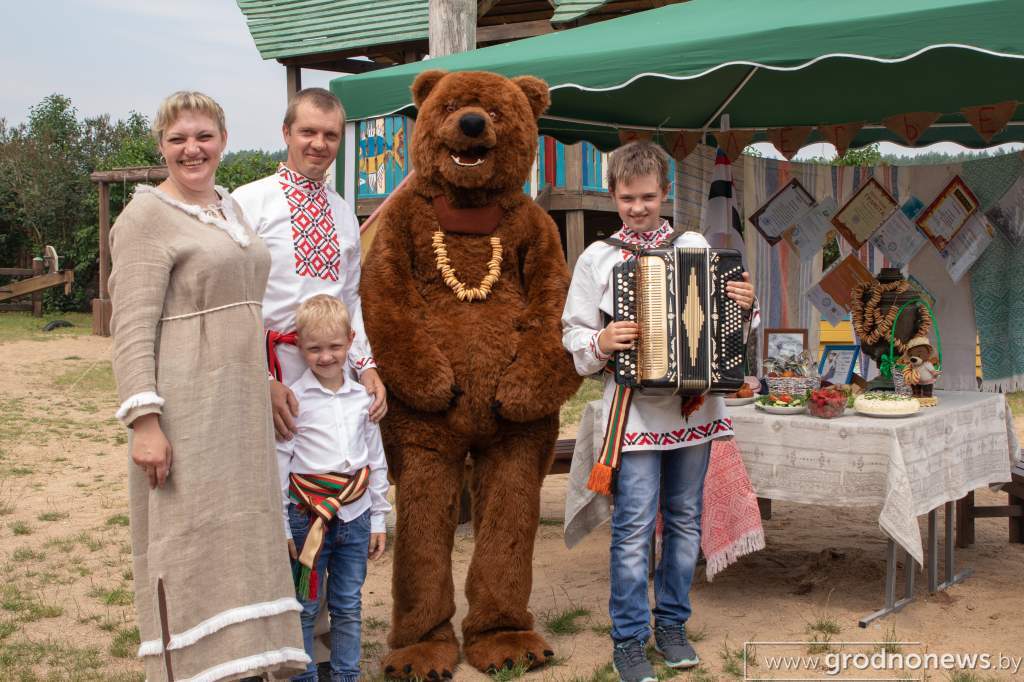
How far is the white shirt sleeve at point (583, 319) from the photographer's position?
11.1 ft

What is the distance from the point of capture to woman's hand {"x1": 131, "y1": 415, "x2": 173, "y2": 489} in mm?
2562

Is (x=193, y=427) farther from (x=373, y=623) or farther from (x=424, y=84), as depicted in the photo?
(x=373, y=623)

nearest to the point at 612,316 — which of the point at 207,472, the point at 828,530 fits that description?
the point at 207,472

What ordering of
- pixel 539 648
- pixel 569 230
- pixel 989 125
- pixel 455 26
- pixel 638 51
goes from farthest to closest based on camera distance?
pixel 569 230, pixel 455 26, pixel 989 125, pixel 638 51, pixel 539 648

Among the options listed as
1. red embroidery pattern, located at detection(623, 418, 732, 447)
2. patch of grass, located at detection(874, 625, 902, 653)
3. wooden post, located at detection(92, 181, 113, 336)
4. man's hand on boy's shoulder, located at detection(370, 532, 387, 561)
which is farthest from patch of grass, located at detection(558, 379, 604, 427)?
wooden post, located at detection(92, 181, 113, 336)

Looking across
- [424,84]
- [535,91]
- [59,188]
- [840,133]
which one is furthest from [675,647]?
[59,188]

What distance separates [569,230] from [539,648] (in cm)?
826

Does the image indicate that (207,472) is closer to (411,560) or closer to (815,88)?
(411,560)

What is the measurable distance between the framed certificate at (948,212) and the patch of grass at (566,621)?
3.32 metres

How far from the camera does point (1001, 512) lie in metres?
5.23

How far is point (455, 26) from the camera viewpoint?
21.4 ft

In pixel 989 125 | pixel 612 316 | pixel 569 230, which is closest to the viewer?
pixel 612 316

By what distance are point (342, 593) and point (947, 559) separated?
2887mm

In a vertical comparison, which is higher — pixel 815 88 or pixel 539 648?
pixel 815 88
